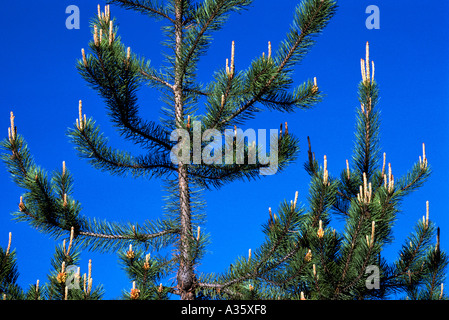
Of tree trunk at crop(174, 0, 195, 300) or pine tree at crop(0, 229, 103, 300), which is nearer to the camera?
pine tree at crop(0, 229, 103, 300)

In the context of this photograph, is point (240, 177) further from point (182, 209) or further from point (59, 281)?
point (59, 281)

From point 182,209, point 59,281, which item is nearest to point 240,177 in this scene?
point 182,209

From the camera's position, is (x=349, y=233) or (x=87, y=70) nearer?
(x=349, y=233)

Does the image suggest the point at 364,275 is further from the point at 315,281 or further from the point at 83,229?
the point at 83,229

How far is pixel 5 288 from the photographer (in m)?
4.20

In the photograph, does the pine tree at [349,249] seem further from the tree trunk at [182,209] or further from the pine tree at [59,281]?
the pine tree at [59,281]

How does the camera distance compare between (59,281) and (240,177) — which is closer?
(59,281)

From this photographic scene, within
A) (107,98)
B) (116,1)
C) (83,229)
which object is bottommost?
(83,229)

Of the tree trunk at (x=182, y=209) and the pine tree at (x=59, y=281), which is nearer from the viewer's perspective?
the pine tree at (x=59, y=281)

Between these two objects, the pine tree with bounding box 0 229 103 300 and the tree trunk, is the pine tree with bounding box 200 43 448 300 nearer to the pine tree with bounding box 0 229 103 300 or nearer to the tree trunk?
the tree trunk

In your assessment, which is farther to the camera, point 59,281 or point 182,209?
point 182,209

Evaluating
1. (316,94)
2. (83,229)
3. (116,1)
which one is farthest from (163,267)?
(116,1)
